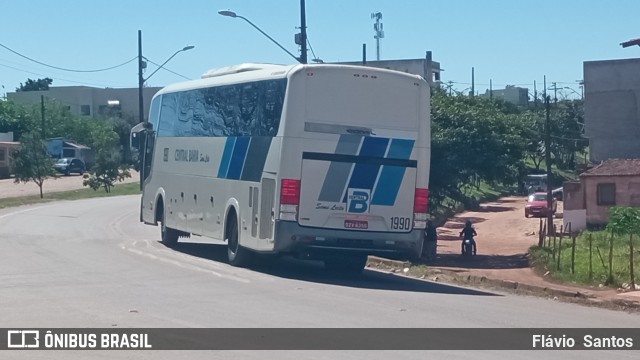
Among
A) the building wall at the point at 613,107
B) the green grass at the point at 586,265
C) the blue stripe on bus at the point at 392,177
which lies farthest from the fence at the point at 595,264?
the building wall at the point at 613,107

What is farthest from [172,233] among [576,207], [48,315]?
[576,207]

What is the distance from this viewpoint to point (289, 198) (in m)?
18.8

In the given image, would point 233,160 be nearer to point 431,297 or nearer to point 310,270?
point 310,270

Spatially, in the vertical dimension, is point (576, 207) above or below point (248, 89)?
below

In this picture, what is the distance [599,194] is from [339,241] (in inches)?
1145

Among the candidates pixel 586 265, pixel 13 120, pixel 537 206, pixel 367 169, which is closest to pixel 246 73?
pixel 367 169

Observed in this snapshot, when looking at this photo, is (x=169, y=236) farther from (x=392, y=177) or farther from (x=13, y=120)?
(x=13, y=120)

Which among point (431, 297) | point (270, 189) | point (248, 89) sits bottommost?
point (431, 297)

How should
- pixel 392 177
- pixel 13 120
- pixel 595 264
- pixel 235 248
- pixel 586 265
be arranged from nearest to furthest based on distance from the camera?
pixel 392 177 < pixel 235 248 < pixel 586 265 < pixel 595 264 < pixel 13 120

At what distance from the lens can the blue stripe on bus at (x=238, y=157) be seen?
20859 mm

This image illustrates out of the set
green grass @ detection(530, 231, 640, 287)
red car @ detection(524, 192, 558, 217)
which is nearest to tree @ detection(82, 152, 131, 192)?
red car @ detection(524, 192, 558, 217)

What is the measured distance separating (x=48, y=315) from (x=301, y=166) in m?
6.62

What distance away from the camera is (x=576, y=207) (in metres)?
46.4

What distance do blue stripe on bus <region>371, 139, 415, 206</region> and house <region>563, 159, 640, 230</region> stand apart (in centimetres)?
2600
